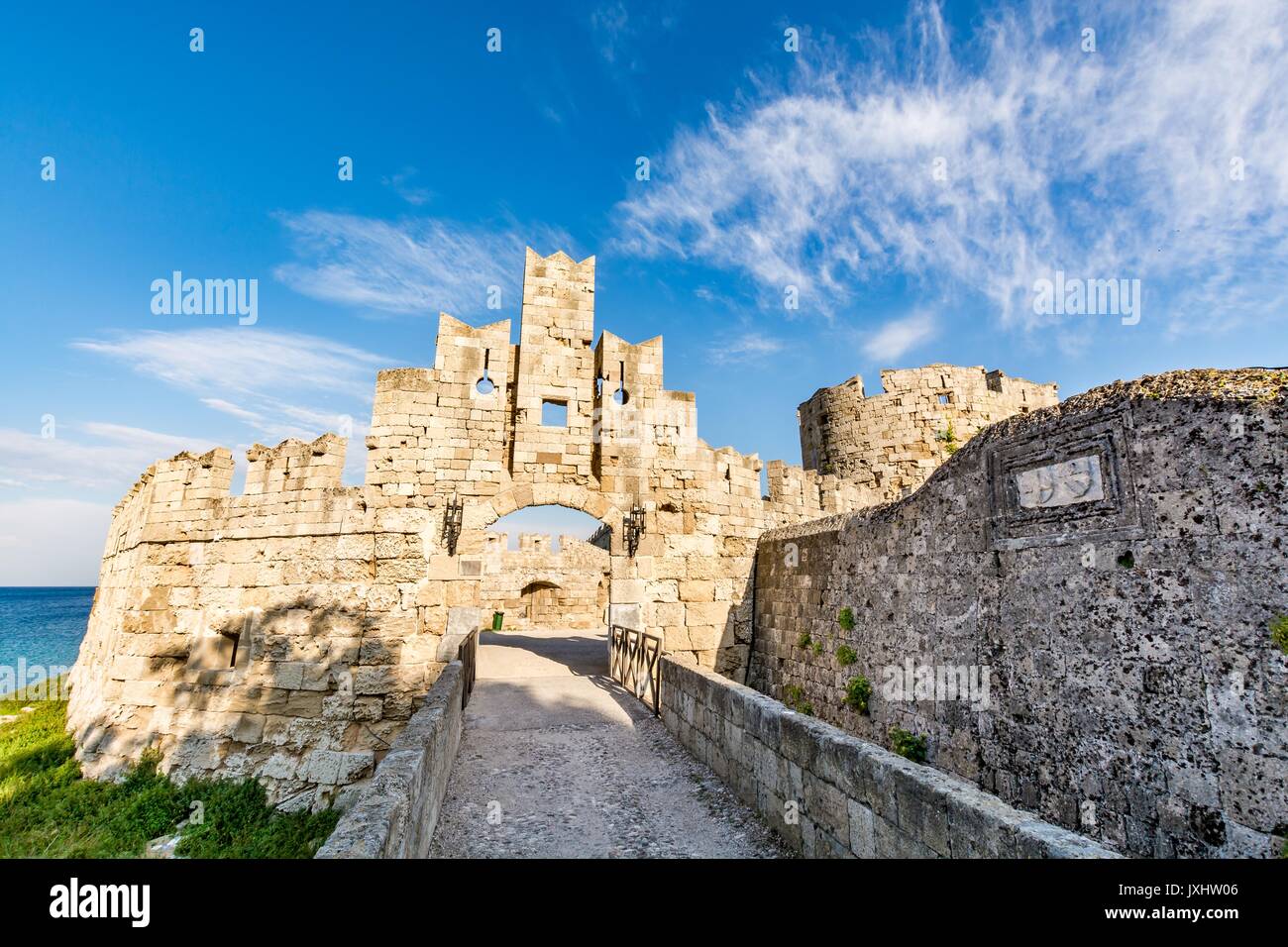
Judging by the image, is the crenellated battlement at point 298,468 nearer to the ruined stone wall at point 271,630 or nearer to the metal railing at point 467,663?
the ruined stone wall at point 271,630

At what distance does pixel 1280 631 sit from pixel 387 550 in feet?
32.0

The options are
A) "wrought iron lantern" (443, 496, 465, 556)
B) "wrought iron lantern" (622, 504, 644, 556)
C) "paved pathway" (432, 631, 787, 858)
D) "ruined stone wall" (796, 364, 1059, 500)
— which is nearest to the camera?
"paved pathway" (432, 631, 787, 858)

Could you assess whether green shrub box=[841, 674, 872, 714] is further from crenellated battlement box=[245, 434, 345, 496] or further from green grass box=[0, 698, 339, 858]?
crenellated battlement box=[245, 434, 345, 496]

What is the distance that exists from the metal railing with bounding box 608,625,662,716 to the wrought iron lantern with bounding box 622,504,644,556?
4.63 ft

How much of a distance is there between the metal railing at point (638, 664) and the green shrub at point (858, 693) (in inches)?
Answer: 101

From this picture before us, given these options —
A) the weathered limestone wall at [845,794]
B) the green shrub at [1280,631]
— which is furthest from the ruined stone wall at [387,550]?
the green shrub at [1280,631]

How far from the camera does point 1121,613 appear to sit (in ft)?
14.3

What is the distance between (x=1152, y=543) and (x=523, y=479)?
8177 millimetres

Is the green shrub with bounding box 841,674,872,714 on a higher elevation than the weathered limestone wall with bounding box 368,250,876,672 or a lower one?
lower

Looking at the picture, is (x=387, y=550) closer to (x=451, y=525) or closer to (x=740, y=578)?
(x=451, y=525)

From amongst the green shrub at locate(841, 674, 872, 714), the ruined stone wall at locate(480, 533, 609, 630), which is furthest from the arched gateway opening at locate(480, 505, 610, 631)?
the green shrub at locate(841, 674, 872, 714)

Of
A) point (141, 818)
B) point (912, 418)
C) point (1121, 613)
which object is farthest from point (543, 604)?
point (1121, 613)

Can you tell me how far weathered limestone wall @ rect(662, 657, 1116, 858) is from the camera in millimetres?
2701
